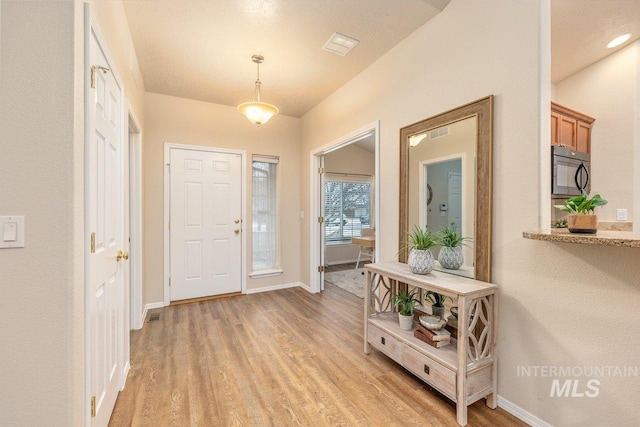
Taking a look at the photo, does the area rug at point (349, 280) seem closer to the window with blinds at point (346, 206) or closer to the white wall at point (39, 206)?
the window with blinds at point (346, 206)

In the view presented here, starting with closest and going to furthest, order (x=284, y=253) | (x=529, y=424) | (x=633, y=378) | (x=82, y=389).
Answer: (x=82, y=389)
(x=633, y=378)
(x=529, y=424)
(x=284, y=253)

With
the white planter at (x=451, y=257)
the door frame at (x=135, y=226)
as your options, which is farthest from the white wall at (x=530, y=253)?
the door frame at (x=135, y=226)

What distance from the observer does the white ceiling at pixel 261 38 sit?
7.00ft

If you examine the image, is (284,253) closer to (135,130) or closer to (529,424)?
(135,130)

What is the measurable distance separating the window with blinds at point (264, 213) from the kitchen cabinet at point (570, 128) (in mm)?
3434

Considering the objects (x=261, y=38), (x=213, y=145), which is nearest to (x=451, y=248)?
(x=261, y=38)

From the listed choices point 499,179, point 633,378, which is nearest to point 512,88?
point 499,179

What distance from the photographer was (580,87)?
2902 mm

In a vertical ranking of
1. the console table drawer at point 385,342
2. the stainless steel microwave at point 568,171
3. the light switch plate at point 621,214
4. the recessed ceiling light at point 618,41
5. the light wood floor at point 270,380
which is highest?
the recessed ceiling light at point 618,41

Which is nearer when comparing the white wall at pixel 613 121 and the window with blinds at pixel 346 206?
the white wall at pixel 613 121

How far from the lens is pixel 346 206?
6.57 meters

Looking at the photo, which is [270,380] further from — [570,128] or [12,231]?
[570,128]

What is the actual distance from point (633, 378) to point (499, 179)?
114cm

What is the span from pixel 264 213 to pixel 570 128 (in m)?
3.80
